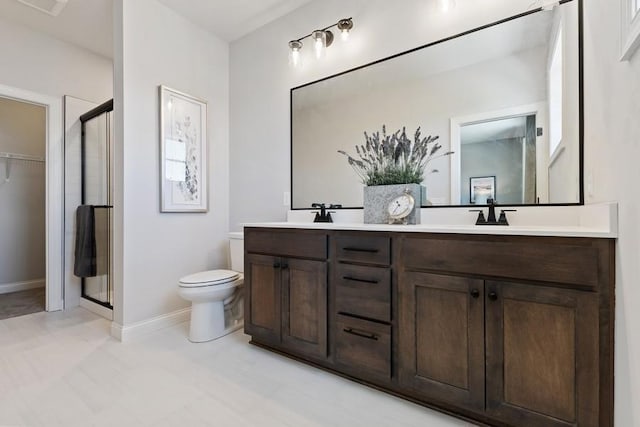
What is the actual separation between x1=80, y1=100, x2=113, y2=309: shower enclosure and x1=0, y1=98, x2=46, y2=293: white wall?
1.36m

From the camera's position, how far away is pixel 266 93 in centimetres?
287

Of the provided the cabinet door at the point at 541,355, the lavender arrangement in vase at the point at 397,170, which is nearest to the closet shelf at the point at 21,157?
the lavender arrangement in vase at the point at 397,170

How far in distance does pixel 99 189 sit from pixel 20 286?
206 cm

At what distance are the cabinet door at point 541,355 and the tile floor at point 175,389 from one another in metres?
0.34

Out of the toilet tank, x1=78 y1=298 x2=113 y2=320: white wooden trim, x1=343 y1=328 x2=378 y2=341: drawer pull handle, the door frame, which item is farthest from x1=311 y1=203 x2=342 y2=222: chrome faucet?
the door frame

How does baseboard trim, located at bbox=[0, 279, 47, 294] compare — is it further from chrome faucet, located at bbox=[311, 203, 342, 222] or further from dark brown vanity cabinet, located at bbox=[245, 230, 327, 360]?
chrome faucet, located at bbox=[311, 203, 342, 222]

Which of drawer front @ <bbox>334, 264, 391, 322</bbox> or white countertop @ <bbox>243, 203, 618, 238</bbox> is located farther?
drawer front @ <bbox>334, 264, 391, 322</bbox>

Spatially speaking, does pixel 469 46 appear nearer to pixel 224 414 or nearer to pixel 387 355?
pixel 387 355

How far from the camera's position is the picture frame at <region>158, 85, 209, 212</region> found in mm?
2625

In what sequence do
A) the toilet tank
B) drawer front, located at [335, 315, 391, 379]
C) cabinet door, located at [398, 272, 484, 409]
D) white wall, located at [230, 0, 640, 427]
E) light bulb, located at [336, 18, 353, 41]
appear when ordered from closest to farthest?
white wall, located at [230, 0, 640, 427]
cabinet door, located at [398, 272, 484, 409]
drawer front, located at [335, 315, 391, 379]
light bulb, located at [336, 18, 353, 41]
the toilet tank

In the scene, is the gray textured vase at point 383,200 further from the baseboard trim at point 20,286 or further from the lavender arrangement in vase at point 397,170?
the baseboard trim at point 20,286

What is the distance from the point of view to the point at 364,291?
1.67 metres

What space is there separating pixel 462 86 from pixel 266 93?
1706 millimetres

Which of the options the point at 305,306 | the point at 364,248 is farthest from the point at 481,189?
the point at 305,306
